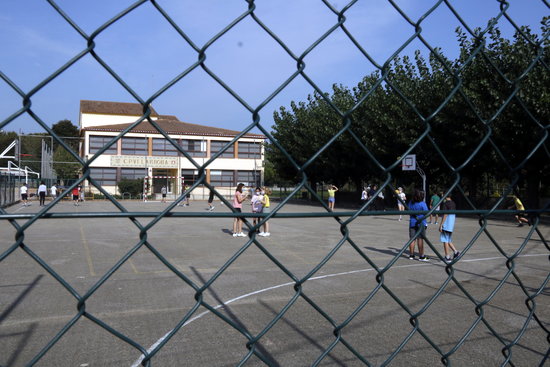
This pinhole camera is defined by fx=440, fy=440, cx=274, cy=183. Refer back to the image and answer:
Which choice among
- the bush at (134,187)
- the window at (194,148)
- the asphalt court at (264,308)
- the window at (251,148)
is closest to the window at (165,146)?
the window at (194,148)

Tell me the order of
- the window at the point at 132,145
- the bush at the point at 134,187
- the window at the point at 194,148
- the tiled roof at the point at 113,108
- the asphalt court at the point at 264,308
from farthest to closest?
1. the bush at the point at 134,187
2. the asphalt court at the point at 264,308
3. the window at the point at 132,145
4. the window at the point at 194,148
5. the tiled roof at the point at 113,108

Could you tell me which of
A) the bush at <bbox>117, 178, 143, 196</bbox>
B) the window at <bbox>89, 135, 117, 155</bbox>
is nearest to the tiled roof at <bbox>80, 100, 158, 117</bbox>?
the window at <bbox>89, 135, 117, 155</bbox>

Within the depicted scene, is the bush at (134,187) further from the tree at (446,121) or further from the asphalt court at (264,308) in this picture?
the asphalt court at (264,308)

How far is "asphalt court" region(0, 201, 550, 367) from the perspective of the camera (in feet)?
13.2

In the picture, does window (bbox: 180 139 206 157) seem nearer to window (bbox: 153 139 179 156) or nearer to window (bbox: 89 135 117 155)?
window (bbox: 153 139 179 156)

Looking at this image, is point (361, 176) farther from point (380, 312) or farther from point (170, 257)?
point (380, 312)

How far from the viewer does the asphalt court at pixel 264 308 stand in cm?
402

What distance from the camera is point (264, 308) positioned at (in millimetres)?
5625

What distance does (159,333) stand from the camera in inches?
180

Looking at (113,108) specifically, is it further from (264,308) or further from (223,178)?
(264,308)

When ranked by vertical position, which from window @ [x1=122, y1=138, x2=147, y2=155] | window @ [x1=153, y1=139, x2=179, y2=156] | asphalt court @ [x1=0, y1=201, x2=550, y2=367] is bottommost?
asphalt court @ [x1=0, y1=201, x2=550, y2=367]

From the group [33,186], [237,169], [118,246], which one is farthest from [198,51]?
[33,186]

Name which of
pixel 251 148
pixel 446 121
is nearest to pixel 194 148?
pixel 446 121

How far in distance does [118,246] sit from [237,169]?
96.3 ft
